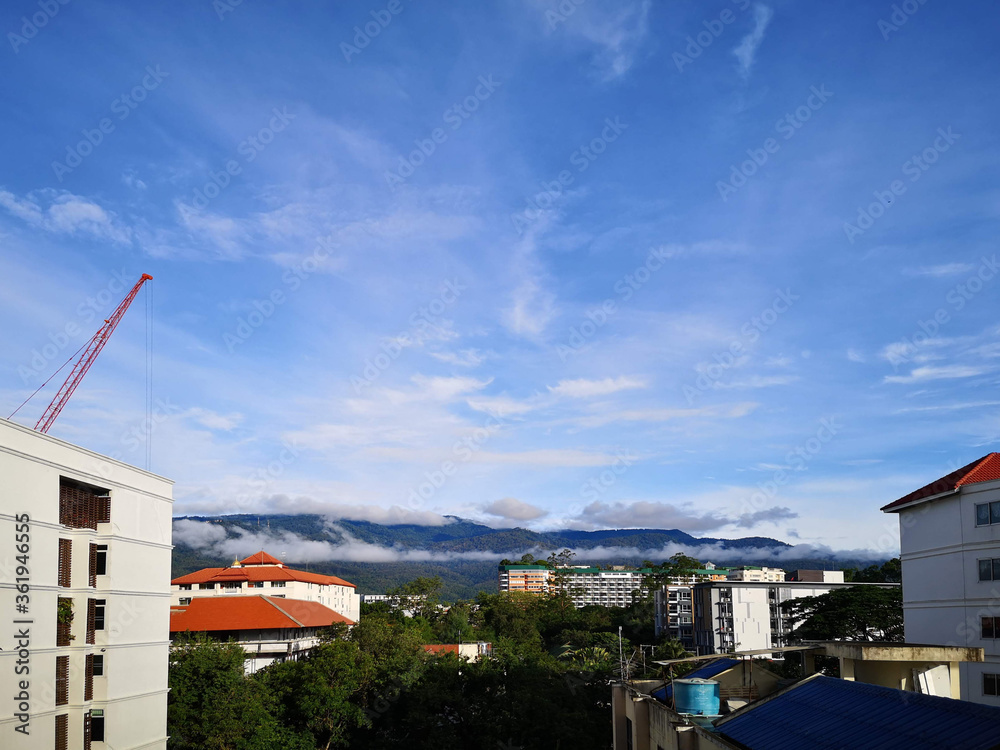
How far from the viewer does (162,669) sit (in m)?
39.8

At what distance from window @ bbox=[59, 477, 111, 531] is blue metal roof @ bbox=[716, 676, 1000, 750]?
27.7 meters

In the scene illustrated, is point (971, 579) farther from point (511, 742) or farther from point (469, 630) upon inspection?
point (469, 630)

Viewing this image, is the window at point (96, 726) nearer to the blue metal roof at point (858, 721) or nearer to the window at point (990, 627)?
the blue metal roof at point (858, 721)

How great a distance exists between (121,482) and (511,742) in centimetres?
2530

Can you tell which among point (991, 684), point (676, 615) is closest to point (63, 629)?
point (991, 684)

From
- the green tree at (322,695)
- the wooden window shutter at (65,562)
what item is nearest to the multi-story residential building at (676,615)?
the green tree at (322,695)

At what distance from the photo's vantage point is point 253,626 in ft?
229

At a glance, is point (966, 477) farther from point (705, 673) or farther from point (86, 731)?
point (86, 731)

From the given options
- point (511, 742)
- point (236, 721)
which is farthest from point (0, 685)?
point (511, 742)

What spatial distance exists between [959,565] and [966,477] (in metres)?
3.93

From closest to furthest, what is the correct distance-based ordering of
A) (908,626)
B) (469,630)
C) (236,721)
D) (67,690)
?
1. (67,690)
2. (908,626)
3. (236,721)
4. (469,630)

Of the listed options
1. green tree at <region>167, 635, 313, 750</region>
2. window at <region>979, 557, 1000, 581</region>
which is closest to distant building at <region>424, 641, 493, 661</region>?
green tree at <region>167, 635, 313, 750</region>

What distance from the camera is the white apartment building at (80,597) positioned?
2891 cm

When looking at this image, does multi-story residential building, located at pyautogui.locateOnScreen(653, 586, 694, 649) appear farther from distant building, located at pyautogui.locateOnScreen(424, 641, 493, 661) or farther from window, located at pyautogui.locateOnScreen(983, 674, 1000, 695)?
window, located at pyautogui.locateOnScreen(983, 674, 1000, 695)
